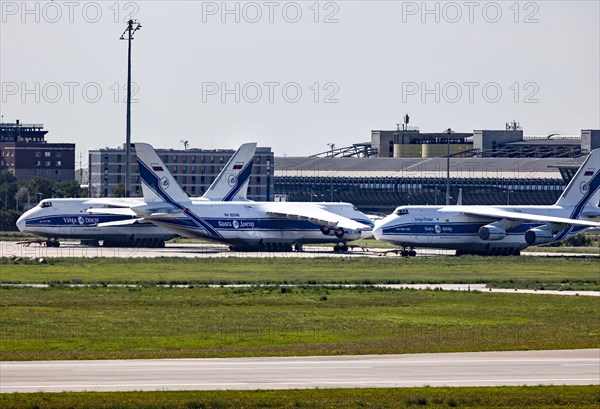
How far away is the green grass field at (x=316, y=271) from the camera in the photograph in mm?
73375

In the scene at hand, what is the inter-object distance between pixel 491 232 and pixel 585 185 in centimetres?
929

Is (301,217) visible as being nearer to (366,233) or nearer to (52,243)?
(366,233)

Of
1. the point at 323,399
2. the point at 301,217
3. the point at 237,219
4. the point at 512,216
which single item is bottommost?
the point at 323,399

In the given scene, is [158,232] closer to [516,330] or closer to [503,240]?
[503,240]

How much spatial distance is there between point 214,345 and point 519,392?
13.3 metres

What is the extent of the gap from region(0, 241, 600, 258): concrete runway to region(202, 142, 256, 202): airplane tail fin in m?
4.51

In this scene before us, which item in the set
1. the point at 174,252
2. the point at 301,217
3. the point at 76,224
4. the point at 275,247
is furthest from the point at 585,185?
the point at 76,224

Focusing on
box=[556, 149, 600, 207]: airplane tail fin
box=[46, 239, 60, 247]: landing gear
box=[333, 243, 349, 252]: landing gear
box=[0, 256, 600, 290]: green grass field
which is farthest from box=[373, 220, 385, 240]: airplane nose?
box=[46, 239, 60, 247]: landing gear

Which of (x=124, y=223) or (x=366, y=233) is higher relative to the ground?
Answer: (x=124, y=223)

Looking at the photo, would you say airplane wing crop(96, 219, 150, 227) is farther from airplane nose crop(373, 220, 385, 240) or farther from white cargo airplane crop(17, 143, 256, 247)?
airplane nose crop(373, 220, 385, 240)

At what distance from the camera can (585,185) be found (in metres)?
106

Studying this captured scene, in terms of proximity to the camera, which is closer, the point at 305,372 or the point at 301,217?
the point at 305,372

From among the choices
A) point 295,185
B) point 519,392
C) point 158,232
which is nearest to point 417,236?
point 158,232

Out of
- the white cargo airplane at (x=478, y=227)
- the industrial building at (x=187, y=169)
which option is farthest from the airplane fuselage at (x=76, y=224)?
the industrial building at (x=187, y=169)
